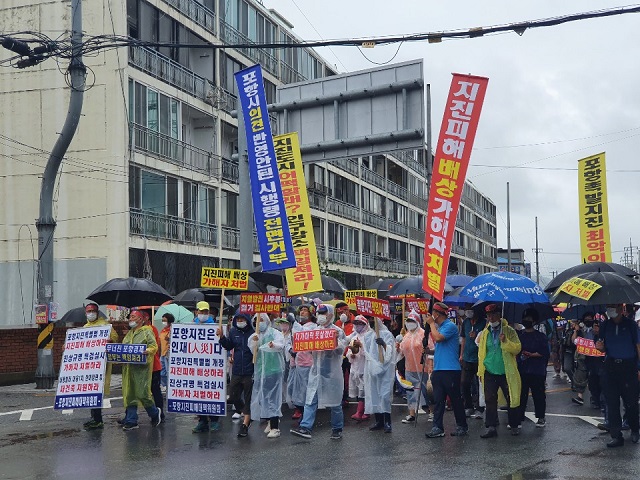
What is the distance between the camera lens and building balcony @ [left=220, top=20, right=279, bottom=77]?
35.6 meters

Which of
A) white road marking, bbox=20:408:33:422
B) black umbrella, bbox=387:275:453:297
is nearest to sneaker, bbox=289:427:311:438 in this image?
white road marking, bbox=20:408:33:422

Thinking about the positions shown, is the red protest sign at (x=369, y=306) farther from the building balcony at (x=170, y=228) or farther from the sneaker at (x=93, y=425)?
the building balcony at (x=170, y=228)

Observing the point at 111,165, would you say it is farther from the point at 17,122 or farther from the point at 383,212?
the point at 383,212

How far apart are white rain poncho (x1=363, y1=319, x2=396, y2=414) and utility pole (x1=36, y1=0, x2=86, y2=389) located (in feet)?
31.4

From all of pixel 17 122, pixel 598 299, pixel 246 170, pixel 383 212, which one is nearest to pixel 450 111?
pixel 598 299

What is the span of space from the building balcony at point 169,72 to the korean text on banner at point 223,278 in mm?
16781

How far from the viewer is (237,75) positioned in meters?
18.9

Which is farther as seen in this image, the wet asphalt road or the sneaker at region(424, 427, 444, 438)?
the sneaker at region(424, 427, 444, 438)

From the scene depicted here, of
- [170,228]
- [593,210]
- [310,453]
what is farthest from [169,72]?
[310,453]

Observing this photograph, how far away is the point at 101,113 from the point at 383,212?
32.3m

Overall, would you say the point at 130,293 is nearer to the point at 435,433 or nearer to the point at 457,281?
the point at 435,433

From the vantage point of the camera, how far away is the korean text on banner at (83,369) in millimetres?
12977

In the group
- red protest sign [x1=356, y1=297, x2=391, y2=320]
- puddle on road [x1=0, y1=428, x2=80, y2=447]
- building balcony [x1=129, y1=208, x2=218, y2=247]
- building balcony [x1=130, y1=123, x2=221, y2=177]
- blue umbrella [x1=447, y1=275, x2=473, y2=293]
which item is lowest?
puddle on road [x1=0, y1=428, x2=80, y2=447]

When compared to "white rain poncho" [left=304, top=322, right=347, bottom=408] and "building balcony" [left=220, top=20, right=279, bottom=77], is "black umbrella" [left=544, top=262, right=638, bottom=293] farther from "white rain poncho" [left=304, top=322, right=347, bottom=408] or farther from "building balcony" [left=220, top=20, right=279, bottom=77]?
"building balcony" [left=220, top=20, right=279, bottom=77]
